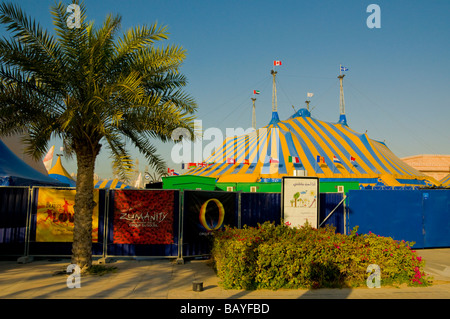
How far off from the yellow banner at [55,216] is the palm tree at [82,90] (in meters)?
2.11

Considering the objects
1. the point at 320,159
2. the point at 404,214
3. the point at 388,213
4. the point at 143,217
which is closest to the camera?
the point at 143,217

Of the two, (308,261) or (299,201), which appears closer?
(308,261)

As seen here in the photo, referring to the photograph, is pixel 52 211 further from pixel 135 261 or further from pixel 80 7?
pixel 80 7

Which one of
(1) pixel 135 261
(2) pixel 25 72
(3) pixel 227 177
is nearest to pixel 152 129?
(2) pixel 25 72

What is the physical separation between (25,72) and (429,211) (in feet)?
48.7

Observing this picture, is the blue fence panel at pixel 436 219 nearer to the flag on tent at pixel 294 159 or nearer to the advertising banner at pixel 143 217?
the advertising banner at pixel 143 217

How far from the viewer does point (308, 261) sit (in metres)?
8.16

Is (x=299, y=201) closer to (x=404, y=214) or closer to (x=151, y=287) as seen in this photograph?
(x=404, y=214)

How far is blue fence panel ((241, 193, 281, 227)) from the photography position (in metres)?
12.6

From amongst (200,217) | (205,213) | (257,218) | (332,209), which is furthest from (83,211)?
(332,209)

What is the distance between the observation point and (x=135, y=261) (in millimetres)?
11273

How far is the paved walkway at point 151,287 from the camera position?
24.8 ft

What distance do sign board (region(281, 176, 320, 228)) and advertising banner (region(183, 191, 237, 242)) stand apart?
6.09ft

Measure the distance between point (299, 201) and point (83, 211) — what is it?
6654 mm
